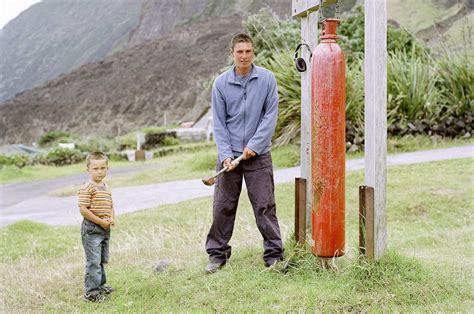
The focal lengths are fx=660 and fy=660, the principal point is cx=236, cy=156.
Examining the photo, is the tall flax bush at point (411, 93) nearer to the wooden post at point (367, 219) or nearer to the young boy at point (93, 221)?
the wooden post at point (367, 219)

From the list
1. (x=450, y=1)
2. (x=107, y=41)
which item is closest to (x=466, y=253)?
(x=450, y=1)

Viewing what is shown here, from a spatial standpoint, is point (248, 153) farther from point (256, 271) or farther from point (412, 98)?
point (412, 98)

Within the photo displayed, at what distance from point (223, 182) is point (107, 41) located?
288 feet

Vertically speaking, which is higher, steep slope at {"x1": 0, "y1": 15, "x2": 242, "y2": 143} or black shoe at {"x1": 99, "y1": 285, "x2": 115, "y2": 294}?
steep slope at {"x1": 0, "y1": 15, "x2": 242, "y2": 143}

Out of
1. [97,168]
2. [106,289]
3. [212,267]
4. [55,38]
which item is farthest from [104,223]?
[55,38]

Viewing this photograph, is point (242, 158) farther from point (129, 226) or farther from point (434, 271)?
point (129, 226)

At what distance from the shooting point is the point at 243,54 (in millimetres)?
4961

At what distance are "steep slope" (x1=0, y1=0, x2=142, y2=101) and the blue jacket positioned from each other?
70.7m

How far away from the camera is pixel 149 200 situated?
10805 millimetres

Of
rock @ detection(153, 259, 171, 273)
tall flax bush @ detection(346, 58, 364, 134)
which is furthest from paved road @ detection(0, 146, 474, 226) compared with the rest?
rock @ detection(153, 259, 171, 273)

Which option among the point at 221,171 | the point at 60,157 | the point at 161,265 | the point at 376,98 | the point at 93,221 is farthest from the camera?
the point at 60,157

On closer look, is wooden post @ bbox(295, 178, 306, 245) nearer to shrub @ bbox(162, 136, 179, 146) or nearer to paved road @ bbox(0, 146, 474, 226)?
paved road @ bbox(0, 146, 474, 226)

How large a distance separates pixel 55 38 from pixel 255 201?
79.9 m

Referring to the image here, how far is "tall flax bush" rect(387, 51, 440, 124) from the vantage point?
1254cm
